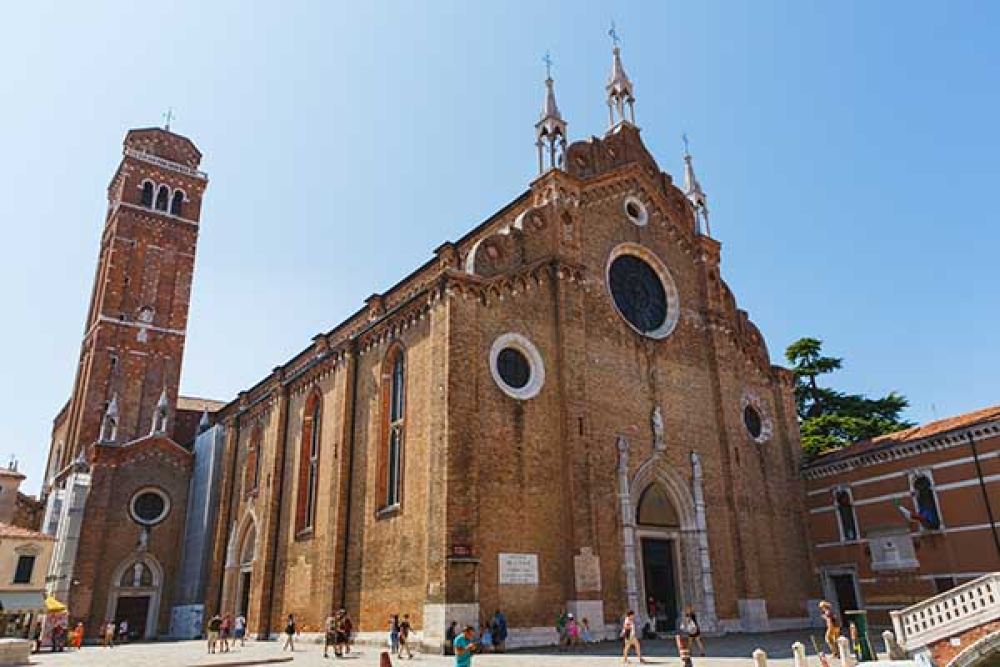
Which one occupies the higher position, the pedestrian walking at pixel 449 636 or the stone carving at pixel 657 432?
the stone carving at pixel 657 432

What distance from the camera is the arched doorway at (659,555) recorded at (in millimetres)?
20797

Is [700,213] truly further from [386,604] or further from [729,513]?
[386,604]

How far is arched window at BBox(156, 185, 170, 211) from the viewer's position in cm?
4328

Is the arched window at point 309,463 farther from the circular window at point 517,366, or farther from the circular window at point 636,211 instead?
the circular window at point 636,211


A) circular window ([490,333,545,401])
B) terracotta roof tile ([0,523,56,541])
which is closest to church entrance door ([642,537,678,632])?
circular window ([490,333,545,401])

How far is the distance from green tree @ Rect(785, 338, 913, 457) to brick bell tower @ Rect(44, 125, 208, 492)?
106 feet

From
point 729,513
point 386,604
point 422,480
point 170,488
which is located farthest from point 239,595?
point 729,513

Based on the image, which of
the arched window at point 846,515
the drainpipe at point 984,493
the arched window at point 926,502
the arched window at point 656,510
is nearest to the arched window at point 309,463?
the arched window at point 656,510

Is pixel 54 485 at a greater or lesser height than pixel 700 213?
lesser

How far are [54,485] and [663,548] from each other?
31.4 metres

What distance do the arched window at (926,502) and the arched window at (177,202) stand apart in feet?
134

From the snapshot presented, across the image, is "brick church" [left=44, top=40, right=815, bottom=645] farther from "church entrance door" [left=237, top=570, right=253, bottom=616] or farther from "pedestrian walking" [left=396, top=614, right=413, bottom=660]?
"pedestrian walking" [left=396, top=614, right=413, bottom=660]

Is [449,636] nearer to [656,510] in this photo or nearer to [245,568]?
[656,510]

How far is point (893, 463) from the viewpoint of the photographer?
2291 cm
